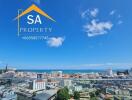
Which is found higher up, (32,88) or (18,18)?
(18,18)

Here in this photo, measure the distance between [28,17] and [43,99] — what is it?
201cm

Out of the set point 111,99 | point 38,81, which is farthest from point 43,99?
point 38,81

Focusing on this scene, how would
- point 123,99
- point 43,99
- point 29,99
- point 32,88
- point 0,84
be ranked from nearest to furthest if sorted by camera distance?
1. point 123,99
2. point 43,99
3. point 29,99
4. point 0,84
5. point 32,88

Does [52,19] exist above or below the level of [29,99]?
above

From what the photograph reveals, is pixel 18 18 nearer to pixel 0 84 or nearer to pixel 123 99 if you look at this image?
pixel 123 99

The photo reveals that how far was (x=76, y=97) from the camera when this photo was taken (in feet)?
14.9

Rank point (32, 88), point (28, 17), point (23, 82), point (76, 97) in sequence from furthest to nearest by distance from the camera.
→ point (23, 82), point (32, 88), point (76, 97), point (28, 17)

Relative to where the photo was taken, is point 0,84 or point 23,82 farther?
point 23,82

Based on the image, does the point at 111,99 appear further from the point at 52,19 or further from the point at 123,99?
the point at 52,19

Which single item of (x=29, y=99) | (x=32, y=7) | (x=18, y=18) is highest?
(x=32, y=7)

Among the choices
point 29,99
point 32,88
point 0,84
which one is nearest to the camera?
point 29,99

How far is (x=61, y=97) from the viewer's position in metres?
4.29

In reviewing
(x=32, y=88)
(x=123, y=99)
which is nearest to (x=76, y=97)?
(x=123, y=99)

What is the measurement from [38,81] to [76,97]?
3.59 m
